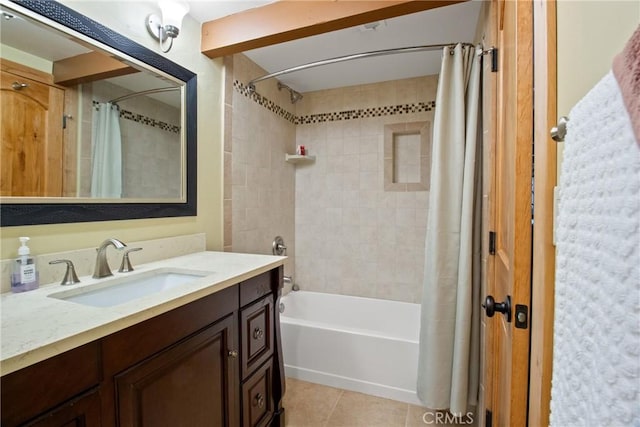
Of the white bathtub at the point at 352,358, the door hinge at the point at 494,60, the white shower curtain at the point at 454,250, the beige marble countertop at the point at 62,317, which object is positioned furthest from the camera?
the white bathtub at the point at 352,358

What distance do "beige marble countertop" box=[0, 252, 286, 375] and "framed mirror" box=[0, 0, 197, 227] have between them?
30 centimetres

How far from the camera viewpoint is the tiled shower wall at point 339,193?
8.16 feet

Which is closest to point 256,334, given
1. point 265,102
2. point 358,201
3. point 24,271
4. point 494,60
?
point 24,271

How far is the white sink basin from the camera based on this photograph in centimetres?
106

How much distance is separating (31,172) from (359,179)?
7.34ft

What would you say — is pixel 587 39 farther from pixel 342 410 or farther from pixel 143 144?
pixel 342 410

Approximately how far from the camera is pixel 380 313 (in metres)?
2.71

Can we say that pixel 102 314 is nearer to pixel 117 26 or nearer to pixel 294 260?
pixel 117 26

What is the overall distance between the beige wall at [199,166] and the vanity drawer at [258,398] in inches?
32.1

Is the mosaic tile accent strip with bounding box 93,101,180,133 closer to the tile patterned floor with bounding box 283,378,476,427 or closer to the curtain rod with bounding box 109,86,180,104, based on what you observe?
the curtain rod with bounding box 109,86,180,104

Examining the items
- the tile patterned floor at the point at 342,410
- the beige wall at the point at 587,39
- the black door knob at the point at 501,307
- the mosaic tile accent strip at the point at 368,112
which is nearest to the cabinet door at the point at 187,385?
the tile patterned floor at the point at 342,410

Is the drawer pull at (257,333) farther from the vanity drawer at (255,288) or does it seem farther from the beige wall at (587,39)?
the beige wall at (587,39)

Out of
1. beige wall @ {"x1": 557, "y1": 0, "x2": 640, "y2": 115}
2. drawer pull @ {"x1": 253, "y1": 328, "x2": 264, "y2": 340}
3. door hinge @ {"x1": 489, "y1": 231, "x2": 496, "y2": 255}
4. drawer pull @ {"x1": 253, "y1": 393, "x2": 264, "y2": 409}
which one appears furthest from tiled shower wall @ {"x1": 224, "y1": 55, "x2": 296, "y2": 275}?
beige wall @ {"x1": 557, "y1": 0, "x2": 640, "y2": 115}

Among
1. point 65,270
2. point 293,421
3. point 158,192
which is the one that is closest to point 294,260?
point 293,421
